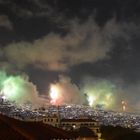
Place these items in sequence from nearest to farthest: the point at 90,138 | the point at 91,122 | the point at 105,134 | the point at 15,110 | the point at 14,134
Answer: the point at 14,134
the point at 90,138
the point at 105,134
the point at 15,110
the point at 91,122

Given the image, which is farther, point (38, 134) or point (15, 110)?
point (15, 110)

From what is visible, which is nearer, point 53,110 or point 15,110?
point 15,110

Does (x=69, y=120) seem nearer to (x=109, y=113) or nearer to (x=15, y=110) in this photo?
(x=15, y=110)

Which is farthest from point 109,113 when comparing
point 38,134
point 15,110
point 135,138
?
point 38,134

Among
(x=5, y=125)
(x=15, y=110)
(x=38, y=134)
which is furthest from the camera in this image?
(x=15, y=110)

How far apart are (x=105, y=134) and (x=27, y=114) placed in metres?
28.1

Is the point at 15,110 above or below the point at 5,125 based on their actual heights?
above

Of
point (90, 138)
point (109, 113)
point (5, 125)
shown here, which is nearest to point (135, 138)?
point (90, 138)

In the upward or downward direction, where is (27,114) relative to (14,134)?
upward

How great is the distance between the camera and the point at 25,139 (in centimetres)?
4078

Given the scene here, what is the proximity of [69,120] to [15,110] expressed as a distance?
27675 mm

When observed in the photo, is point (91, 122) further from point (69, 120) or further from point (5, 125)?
point (5, 125)

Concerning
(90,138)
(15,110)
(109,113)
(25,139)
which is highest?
(109,113)

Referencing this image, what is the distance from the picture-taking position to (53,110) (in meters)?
134
